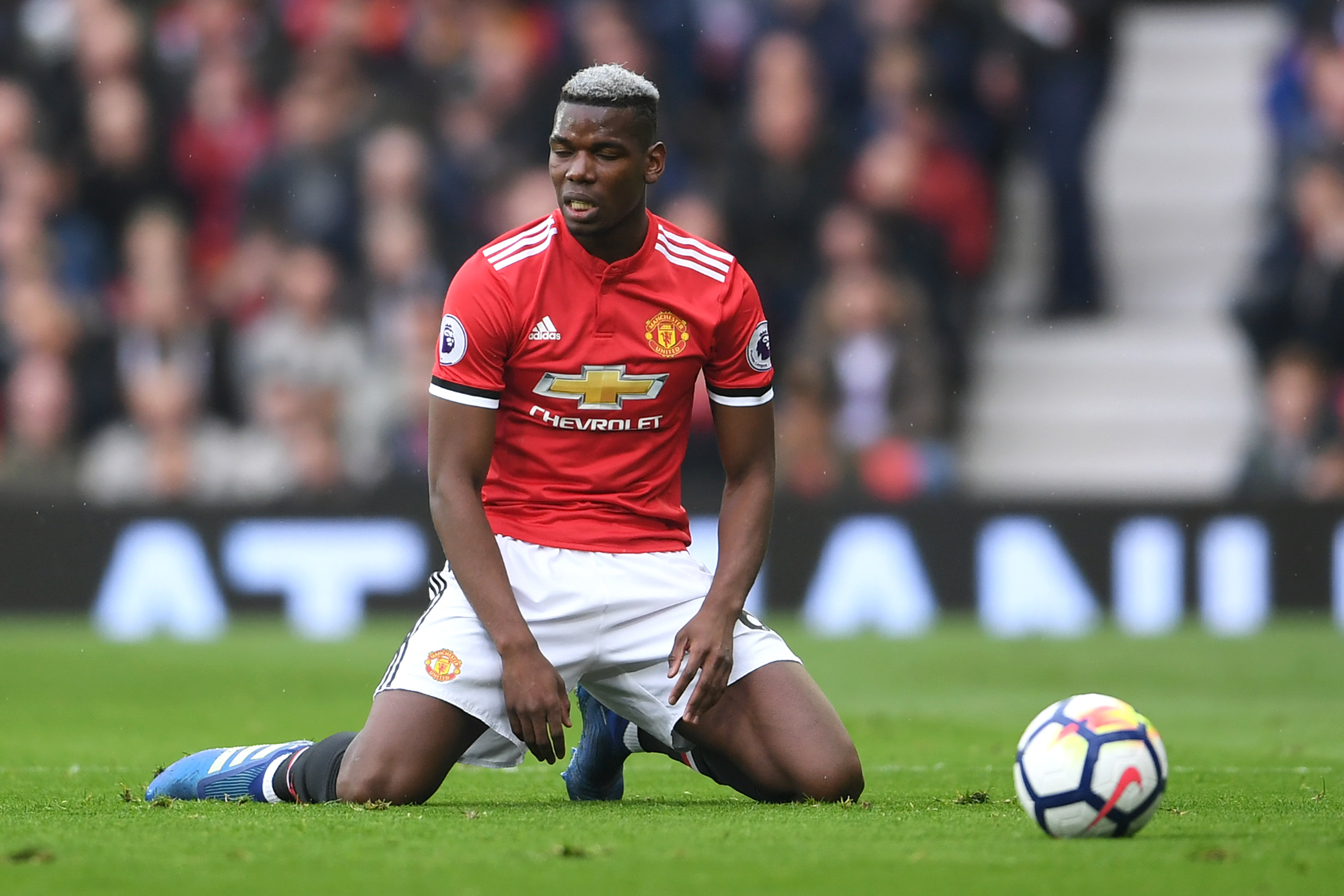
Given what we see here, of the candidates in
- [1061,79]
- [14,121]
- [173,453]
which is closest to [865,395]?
[1061,79]

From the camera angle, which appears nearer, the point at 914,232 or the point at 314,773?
the point at 314,773

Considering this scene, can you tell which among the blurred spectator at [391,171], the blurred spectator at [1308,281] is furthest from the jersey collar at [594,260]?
the blurred spectator at [1308,281]

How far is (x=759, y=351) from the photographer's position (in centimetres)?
574

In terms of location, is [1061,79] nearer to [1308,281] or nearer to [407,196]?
[1308,281]

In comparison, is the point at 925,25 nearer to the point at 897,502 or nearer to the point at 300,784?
the point at 897,502

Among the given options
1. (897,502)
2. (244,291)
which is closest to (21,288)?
(244,291)

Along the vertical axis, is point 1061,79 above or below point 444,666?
above

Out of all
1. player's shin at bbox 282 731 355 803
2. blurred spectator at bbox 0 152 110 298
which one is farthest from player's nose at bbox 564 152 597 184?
blurred spectator at bbox 0 152 110 298

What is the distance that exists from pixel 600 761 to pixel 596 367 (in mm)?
1090

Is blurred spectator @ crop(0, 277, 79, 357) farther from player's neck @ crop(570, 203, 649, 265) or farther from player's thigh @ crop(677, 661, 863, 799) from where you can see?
player's thigh @ crop(677, 661, 863, 799)

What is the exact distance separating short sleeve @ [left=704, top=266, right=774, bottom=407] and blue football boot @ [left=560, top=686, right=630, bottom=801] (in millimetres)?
931

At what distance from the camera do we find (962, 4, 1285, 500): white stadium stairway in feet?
47.9

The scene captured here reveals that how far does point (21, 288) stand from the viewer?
13398 millimetres

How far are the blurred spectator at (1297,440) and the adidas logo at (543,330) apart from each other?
784cm
